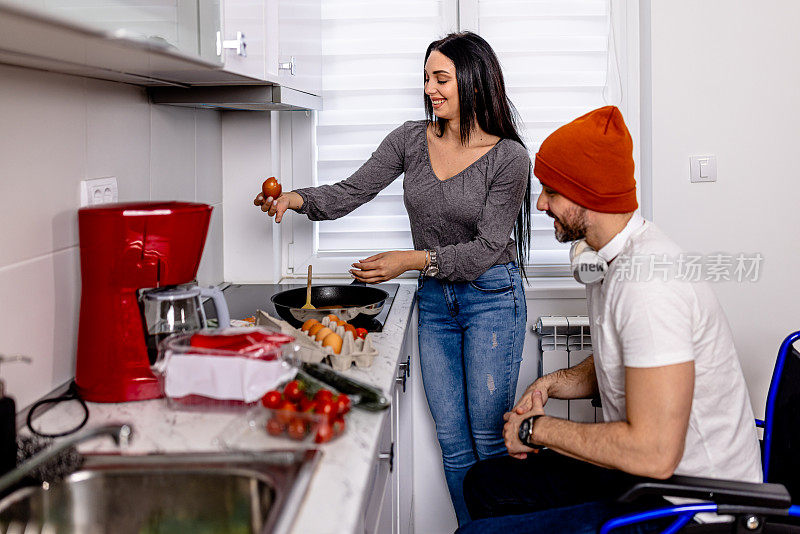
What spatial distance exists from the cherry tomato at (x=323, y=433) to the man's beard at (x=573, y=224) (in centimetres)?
66

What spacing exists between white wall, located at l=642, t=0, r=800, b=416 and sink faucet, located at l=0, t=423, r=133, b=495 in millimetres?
1875

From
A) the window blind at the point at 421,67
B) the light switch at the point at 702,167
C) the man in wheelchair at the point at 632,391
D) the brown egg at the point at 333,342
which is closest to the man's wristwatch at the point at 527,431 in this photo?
the man in wheelchair at the point at 632,391

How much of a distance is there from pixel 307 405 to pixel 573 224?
0.67m

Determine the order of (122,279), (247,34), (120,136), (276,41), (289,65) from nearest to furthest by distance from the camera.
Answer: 1. (122,279)
2. (247,34)
3. (120,136)
4. (276,41)
5. (289,65)

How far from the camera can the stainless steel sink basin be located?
1.06 m

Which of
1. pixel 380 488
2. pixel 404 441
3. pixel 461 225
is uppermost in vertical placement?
pixel 461 225

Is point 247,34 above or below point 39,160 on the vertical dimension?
above

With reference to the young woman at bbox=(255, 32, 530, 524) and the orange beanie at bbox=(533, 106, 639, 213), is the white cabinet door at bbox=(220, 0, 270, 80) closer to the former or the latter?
the young woman at bbox=(255, 32, 530, 524)

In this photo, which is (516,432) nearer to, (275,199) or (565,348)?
(275,199)

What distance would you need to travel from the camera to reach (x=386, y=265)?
80.9 inches

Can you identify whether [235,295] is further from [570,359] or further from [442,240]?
[570,359]

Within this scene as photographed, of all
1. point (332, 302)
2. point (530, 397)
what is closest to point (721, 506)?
point (530, 397)

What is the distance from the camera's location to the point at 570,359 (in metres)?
2.56

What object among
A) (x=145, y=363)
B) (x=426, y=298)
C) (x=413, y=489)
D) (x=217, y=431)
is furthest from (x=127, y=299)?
A: (x=413, y=489)
